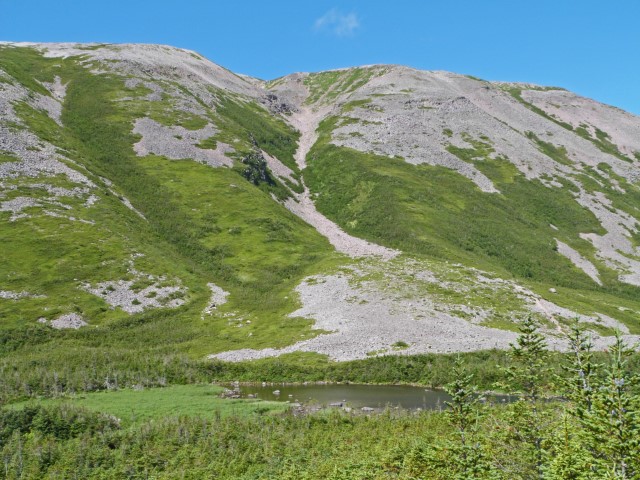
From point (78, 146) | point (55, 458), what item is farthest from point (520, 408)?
point (78, 146)

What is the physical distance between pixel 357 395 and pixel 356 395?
0.42ft

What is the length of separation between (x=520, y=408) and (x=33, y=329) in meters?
75.4

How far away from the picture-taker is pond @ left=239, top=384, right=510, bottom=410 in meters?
50.9

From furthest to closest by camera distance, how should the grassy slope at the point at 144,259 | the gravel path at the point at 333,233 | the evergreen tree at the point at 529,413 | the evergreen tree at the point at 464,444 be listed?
the gravel path at the point at 333,233
the grassy slope at the point at 144,259
the evergreen tree at the point at 529,413
the evergreen tree at the point at 464,444

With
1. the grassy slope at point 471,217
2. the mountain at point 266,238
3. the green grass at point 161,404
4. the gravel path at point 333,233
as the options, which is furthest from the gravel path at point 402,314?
the green grass at point 161,404

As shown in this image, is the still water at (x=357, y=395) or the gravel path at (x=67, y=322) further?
the gravel path at (x=67, y=322)

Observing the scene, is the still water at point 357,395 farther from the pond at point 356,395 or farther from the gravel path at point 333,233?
the gravel path at point 333,233

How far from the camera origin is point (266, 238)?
11825 cm

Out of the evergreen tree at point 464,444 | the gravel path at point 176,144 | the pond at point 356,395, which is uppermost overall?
the gravel path at point 176,144

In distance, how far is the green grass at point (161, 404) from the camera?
43.7 metres

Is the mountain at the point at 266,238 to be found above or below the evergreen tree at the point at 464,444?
above

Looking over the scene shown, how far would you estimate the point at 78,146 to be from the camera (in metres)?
145

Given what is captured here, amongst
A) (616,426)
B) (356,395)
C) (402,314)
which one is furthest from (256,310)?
(616,426)

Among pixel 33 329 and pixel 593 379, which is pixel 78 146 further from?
pixel 593 379
